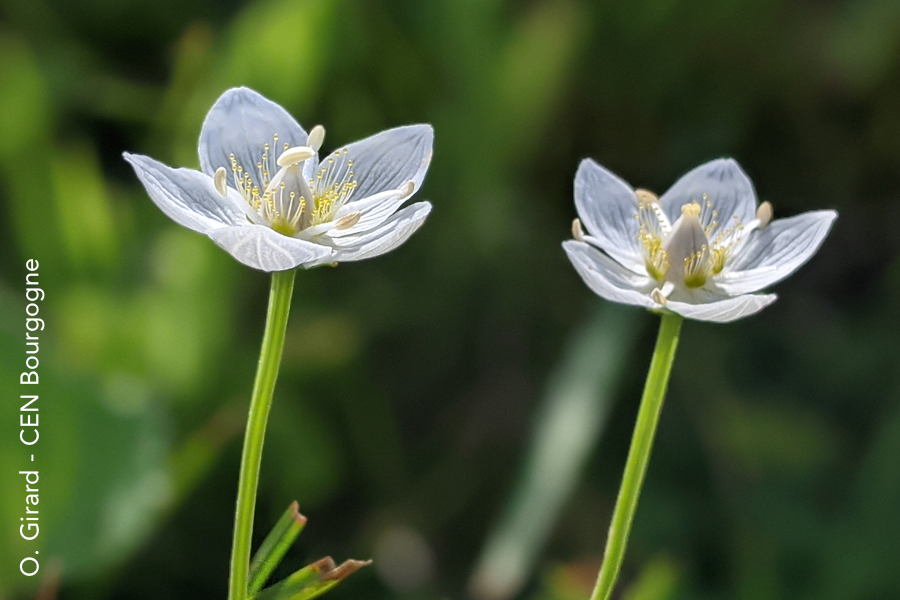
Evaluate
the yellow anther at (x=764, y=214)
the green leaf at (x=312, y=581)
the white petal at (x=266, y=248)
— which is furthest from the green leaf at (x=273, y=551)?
the yellow anther at (x=764, y=214)

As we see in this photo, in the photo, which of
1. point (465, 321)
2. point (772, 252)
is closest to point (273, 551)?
point (772, 252)

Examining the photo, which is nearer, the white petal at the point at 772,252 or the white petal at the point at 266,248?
the white petal at the point at 266,248

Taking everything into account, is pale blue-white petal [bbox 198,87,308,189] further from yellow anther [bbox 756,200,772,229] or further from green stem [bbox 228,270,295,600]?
yellow anther [bbox 756,200,772,229]

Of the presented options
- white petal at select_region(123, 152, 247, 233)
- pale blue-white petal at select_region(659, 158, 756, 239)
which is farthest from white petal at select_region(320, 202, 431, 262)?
pale blue-white petal at select_region(659, 158, 756, 239)

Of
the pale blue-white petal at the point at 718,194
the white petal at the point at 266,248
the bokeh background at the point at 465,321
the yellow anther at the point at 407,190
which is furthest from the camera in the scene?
the bokeh background at the point at 465,321

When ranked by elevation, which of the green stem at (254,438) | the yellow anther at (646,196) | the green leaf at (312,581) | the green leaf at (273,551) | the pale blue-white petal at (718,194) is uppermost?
the pale blue-white petal at (718,194)

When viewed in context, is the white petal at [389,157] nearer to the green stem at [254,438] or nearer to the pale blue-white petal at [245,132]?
the pale blue-white petal at [245,132]
